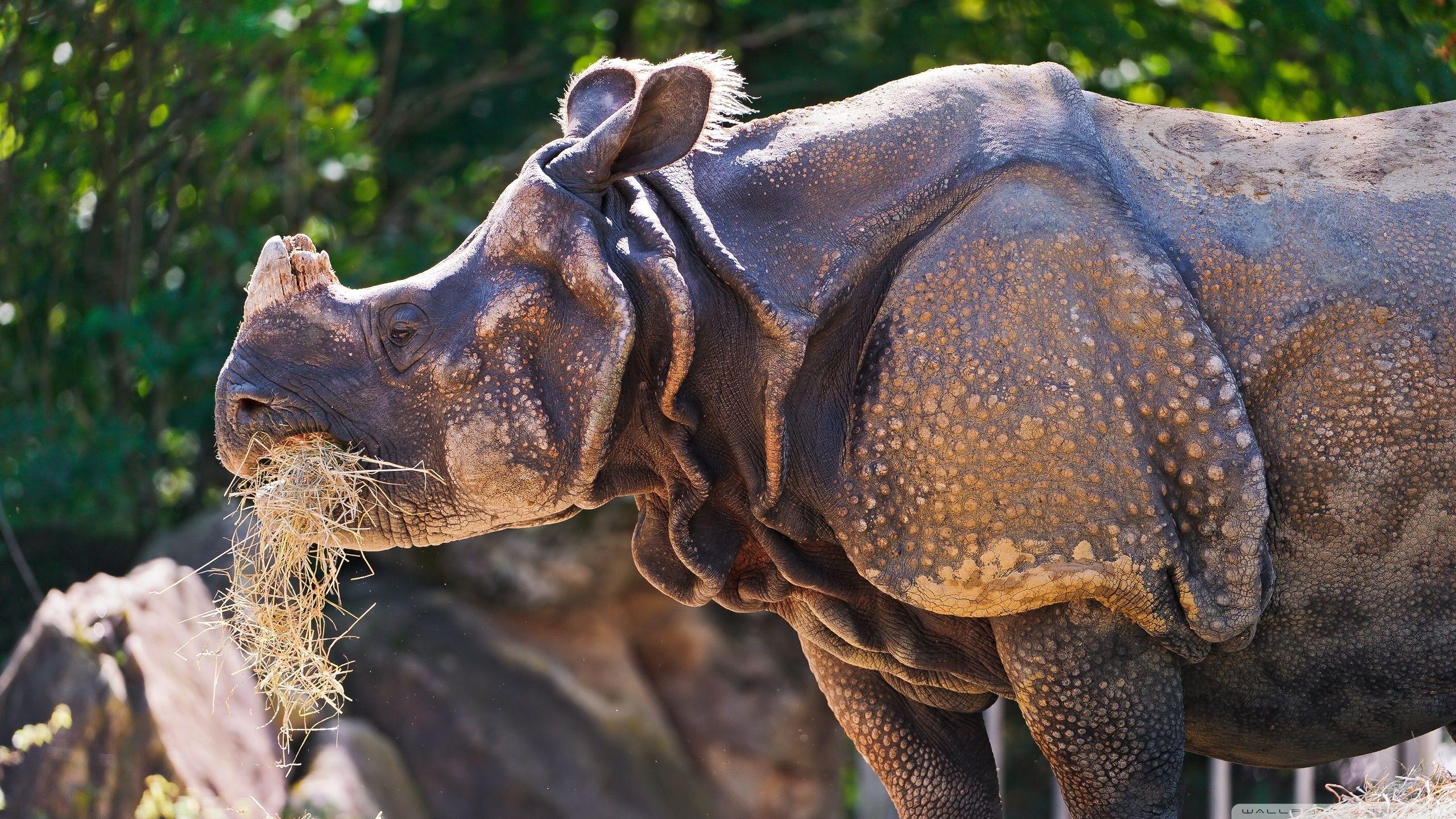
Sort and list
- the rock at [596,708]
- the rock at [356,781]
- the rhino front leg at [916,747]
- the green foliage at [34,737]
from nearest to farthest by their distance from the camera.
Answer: the rhino front leg at [916,747] < the green foliage at [34,737] < the rock at [356,781] < the rock at [596,708]

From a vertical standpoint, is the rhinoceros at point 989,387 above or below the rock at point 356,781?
above

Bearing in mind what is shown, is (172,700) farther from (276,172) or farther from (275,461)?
(276,172)

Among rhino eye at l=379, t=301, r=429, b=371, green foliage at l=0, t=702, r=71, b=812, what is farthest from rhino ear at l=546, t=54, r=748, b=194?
green foliage at l=0, t=702, r=71, b=812

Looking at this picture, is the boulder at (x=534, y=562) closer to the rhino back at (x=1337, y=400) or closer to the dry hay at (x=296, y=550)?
the dry hay at (x=296, y=550)

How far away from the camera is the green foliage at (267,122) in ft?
27.1

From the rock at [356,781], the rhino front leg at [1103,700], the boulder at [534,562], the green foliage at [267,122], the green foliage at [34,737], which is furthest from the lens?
the boulder at [534,562]

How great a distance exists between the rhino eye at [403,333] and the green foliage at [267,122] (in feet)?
15.7

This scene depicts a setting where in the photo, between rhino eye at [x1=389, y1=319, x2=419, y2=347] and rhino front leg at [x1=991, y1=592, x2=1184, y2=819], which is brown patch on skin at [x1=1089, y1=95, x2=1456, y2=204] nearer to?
rhino front leg at [x1=991, y1=592, x2=1184, y2=819]

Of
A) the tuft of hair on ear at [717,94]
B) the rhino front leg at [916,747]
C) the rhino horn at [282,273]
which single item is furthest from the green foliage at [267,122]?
the rhino front leg at [916,747]

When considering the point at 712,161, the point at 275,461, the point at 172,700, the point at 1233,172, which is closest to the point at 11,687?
the point at 172,700

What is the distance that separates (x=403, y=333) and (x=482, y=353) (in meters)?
0.20

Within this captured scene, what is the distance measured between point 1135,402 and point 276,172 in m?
7.68

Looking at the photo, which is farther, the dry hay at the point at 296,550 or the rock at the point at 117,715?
the rock at the point at 117,715

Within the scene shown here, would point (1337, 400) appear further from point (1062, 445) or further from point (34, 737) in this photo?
point (34, 737)
